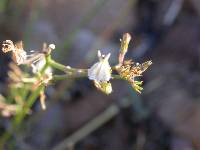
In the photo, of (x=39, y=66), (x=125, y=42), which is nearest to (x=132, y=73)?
(x=125, y=42)

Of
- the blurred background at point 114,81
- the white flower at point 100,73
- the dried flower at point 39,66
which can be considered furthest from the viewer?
the blurred background at point 114,81

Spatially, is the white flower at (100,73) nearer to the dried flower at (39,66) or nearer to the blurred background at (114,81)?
the dried flower at (39,66)

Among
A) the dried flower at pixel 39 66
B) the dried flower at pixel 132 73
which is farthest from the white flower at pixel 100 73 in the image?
the dried flower at pixel 39 66

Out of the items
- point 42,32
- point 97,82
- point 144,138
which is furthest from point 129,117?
point 97,82

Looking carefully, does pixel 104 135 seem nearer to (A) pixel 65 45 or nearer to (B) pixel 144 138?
(B) pixel 144 138

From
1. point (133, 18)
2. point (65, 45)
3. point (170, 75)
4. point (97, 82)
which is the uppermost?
point (133, 18)

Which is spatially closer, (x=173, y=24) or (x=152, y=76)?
(x=152, y=76)

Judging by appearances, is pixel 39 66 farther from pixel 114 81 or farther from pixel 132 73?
pixel 114 81

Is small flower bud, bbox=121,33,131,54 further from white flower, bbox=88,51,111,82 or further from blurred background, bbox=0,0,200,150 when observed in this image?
blurred background, bbox=0,0,200,150

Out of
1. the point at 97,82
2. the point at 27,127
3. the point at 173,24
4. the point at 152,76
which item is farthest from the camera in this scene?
the point at 173,24
